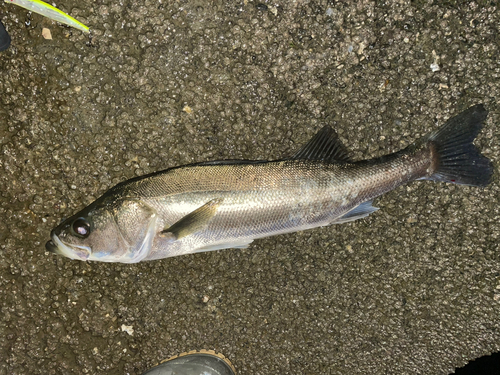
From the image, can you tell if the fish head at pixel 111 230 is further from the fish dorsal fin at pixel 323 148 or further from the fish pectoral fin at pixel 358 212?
the fish pectoral fin at pixel 358 212

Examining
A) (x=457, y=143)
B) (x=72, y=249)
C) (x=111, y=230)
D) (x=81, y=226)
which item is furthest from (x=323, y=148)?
(x=72, y=249)

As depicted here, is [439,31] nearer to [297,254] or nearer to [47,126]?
[297,254]

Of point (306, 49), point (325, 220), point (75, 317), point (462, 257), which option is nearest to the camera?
point (325, 220)

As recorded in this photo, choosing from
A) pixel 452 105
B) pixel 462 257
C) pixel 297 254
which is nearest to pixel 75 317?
pixel 297 254

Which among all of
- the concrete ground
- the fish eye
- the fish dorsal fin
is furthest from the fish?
the concrete ground

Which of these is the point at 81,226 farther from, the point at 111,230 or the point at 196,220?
the point at 196,220

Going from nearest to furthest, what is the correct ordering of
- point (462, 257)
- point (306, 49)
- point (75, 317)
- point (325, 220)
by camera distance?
point (325, 220) → point (306, 49) → point (462, 257) → point (75, 317)

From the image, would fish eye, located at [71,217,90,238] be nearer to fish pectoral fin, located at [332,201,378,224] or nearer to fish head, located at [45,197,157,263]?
fish head, located at [45,197,157,263]
